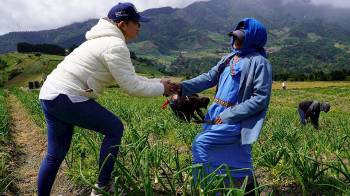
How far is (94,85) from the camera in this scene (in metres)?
3.49

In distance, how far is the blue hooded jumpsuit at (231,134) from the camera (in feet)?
11.7

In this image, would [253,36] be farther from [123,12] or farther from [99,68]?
[99,68]

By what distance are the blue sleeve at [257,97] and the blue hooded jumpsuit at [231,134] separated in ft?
0.36

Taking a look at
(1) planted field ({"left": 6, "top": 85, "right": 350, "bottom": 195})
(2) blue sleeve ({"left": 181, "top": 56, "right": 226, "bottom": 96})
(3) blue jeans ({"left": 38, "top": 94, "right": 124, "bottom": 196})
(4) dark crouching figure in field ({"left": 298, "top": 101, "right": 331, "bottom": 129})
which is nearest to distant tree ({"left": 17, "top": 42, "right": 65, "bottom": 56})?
(4) dark crouching figure in field ({"left": 298, "top": 101, "right": 331, "bottom": 129})

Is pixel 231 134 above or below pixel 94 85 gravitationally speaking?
below

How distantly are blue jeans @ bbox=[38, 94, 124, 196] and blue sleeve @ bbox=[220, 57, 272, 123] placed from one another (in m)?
0.97

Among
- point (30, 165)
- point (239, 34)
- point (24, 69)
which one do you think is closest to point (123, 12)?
point (239, 34)

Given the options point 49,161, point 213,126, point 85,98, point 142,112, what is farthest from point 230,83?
point 142,112

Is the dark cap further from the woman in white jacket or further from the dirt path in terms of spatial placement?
the dirt path

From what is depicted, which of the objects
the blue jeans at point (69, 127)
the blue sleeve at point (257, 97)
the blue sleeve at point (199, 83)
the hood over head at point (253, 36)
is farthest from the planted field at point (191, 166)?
the hood over head at point (253, 36)

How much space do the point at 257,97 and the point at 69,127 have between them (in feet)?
5.20

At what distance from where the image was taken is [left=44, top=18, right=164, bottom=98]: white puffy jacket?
11.1 ft

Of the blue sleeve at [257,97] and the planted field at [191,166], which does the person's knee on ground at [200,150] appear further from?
the blue sleeve at [257,97]

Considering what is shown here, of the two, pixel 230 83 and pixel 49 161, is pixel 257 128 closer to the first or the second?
pixel 230 83
